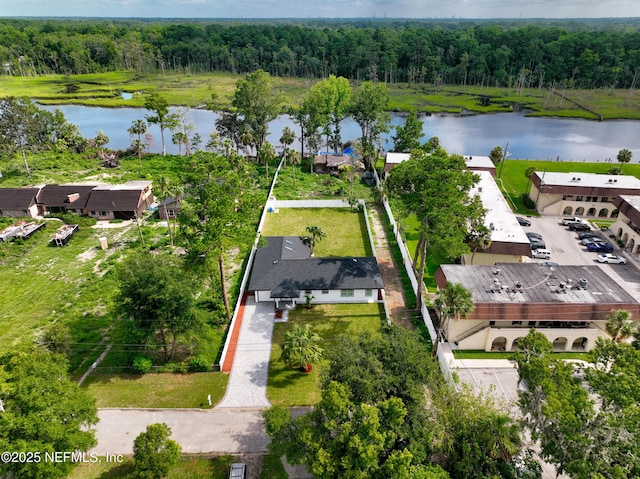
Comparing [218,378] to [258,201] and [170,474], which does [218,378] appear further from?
[258,201]

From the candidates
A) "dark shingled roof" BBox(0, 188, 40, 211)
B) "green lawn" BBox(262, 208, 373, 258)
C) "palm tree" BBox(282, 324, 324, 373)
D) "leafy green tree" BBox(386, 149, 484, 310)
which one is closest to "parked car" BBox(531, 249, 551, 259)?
"leafy green tree" BBox(386, 149, 484, 310)

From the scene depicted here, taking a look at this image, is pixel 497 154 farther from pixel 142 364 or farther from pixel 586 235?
pixel 142 364

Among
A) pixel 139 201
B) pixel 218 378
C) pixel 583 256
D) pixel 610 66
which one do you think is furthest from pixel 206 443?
pixel 610 66

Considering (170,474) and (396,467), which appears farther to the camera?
(170,474)

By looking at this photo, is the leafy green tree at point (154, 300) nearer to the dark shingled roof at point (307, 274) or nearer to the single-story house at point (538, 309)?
the dark shingled roof at point (307, 274)

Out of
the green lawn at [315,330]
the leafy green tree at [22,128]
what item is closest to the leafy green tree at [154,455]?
the green lawn at [315,330]

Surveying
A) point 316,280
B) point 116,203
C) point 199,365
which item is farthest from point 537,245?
point 116,203
